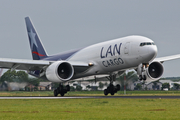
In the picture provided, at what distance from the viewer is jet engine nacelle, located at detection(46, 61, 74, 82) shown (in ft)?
107

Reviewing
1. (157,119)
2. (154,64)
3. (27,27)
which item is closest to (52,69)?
(154,64)

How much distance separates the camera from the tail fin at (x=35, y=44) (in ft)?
150

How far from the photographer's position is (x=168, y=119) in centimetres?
1305

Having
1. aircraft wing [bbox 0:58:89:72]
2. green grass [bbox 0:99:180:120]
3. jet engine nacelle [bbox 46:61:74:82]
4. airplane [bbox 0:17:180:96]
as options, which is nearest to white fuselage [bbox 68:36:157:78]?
airplane [bbox 0:17:180:96]

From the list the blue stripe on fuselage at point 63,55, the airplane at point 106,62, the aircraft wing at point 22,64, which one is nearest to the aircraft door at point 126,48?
the airplane at point 106,62

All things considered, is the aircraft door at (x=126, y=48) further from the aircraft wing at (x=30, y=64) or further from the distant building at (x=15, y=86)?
the distant building at (x=15, y=86)

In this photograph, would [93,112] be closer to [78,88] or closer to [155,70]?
[155,70]

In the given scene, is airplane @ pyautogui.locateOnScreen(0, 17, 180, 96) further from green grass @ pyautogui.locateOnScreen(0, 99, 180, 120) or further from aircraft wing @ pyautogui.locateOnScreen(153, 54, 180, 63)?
green grass @ pyautogui.locateOnScreen(0, 99, 180, 120)

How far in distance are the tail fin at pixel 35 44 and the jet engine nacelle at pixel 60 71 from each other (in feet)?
36.1

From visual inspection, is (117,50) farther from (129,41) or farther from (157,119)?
(157,119)

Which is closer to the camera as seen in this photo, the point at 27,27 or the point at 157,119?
the point at 157,119

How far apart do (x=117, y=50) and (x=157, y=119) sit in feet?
65.1

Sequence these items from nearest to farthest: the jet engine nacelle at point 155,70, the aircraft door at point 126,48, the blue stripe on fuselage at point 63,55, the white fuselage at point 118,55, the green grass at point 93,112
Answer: the green grass at point 93,112, the white fuselage at point 118,55, the aircraft door at point 126,48, the jet engine nacelle at point 155,70, the blue stripe on fuselage at point 63,55

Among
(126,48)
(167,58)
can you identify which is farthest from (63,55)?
(167,58)
